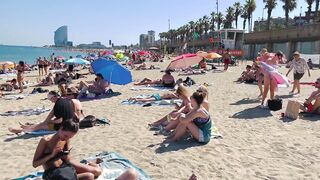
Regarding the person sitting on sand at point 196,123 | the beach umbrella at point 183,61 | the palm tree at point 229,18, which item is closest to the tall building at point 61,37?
the palm tree at point 229,18

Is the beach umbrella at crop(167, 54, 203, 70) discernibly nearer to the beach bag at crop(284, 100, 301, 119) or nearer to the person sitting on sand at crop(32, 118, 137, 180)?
the beach bag at crop(284, 100, 301, 119)

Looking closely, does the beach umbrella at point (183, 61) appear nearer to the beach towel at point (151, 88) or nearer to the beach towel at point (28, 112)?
the beach towel at point (151, 88)

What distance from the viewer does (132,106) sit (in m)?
11.0

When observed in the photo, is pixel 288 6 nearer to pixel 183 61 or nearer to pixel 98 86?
pixel 183 61

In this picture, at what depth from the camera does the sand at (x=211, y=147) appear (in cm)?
546

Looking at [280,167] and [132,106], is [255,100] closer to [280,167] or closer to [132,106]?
[132,106]

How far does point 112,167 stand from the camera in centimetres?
539

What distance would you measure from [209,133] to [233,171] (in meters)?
1.33

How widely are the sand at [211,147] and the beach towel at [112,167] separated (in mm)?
221

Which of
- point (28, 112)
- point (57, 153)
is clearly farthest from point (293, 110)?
point (28, 112)

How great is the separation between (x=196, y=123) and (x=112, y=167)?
72.1 inches

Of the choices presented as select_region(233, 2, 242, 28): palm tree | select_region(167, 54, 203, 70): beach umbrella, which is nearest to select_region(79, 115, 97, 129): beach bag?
select_region(167, 54, 203, 70): beach umbrella

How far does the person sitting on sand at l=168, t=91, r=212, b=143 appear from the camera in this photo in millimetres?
6391

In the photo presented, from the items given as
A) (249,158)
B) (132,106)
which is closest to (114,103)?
(132,106)
